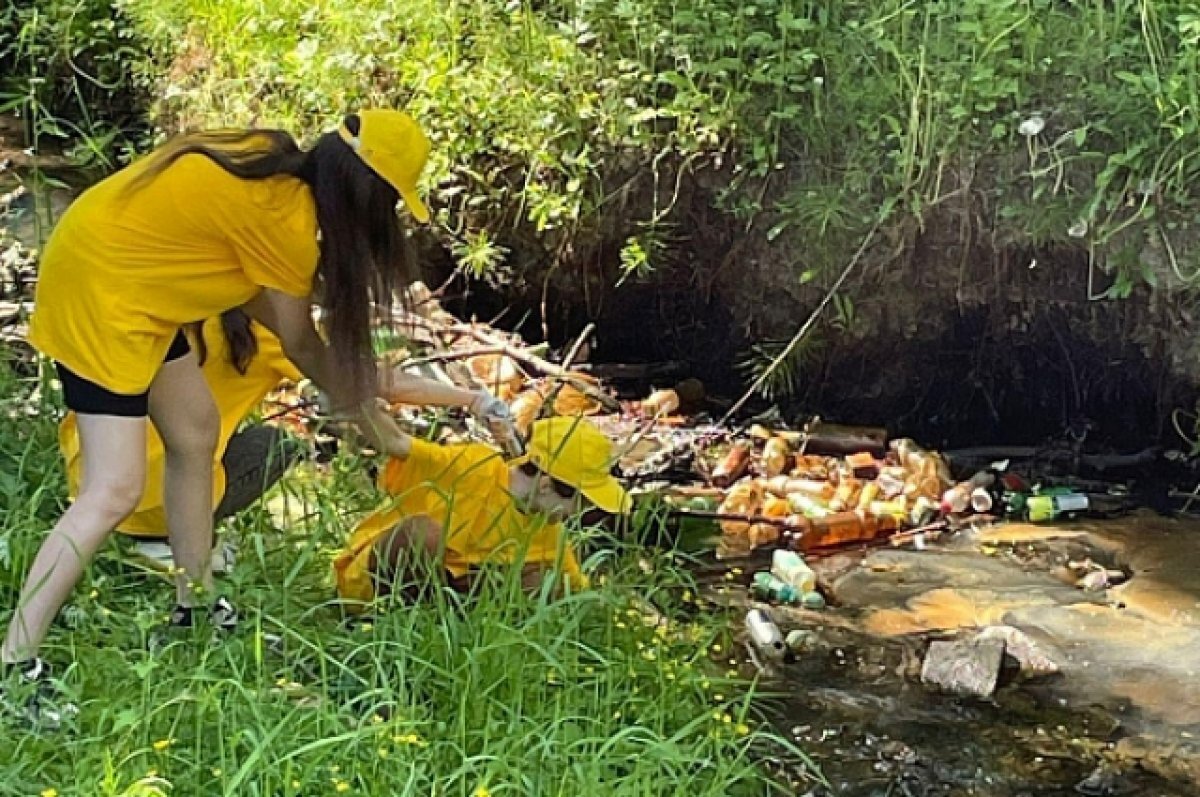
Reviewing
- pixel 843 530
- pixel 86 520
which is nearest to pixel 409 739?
pixel 86 520

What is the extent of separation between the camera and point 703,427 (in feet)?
16.1

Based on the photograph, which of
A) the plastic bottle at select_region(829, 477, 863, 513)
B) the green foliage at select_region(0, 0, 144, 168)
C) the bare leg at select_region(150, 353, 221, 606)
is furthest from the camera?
the green foliage at select_region(0, 0, 144, 168)

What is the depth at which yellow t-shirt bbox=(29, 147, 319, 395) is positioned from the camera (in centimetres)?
237

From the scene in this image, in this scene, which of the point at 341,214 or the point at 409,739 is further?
the point at 341,214

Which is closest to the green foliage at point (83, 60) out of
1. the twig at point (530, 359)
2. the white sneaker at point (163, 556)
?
the twig at point (530, 359)

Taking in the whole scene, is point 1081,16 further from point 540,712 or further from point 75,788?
point 75,788

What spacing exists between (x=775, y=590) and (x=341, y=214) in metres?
1.85

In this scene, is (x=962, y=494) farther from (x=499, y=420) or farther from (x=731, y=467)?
(x=499, y=420)

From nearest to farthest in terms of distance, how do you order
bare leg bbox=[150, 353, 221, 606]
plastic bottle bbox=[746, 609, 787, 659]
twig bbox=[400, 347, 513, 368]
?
bare leg bbox=[150, 353, 221, 606], plastic bottle bbox=[746, 609, 787, 659], twig bbox=[400, 347, 513, 368]

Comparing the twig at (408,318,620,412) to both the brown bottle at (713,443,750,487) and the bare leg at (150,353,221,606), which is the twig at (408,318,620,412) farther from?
the bare leg at (150,353,221,606)

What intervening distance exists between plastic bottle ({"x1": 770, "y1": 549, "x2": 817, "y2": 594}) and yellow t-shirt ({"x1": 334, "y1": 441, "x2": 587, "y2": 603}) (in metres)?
1.07

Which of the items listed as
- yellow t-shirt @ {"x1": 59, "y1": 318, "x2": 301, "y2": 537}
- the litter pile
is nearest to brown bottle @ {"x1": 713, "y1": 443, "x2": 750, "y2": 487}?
the litter pile

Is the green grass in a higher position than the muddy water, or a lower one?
→ higher

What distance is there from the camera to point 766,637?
3.38 m
